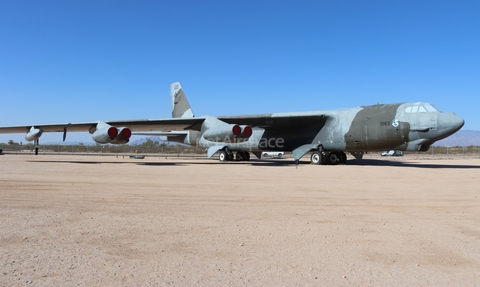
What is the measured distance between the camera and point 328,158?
2058 centimetres

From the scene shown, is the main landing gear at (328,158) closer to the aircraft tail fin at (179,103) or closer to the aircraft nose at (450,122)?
the aircraft nose at (450,122)

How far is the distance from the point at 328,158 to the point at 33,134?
18430mm

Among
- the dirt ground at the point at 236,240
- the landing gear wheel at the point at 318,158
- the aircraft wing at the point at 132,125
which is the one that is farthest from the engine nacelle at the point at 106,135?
the dirt ground at the point at 236,240

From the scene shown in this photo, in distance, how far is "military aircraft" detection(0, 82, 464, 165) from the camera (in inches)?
648

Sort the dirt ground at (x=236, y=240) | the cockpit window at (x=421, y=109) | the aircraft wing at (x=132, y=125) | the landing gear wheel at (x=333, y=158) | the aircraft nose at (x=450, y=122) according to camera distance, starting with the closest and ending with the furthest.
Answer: the dirt ground at (x=236, y=240) → the aircraft nose at (x=450, y=122) → the cockpit window at (x=421, y=109) → the landing gear wheel at (x=333, y=158) → the aircraft wing at (x=132, y=125)

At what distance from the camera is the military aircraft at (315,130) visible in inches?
648

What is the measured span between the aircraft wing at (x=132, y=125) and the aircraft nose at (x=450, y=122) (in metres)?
13.2

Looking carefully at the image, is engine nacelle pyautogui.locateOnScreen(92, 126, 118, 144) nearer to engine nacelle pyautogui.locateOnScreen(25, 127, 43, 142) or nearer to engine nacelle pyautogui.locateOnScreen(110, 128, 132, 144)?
engine nacelle pyautogui.locateOnScreen(110, 128, 132, 144)

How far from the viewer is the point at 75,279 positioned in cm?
290

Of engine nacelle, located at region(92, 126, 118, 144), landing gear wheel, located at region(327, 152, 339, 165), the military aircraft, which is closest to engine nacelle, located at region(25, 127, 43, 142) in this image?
the military aircraft

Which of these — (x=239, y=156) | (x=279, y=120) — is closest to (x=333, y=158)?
(x=279, y=120)

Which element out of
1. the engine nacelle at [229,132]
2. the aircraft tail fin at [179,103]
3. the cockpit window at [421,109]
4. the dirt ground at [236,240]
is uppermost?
the aircraft tail fin at [179,103]

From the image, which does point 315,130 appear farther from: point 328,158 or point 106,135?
point 106,135

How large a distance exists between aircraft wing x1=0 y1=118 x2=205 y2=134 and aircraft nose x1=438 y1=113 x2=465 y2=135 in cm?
1315
